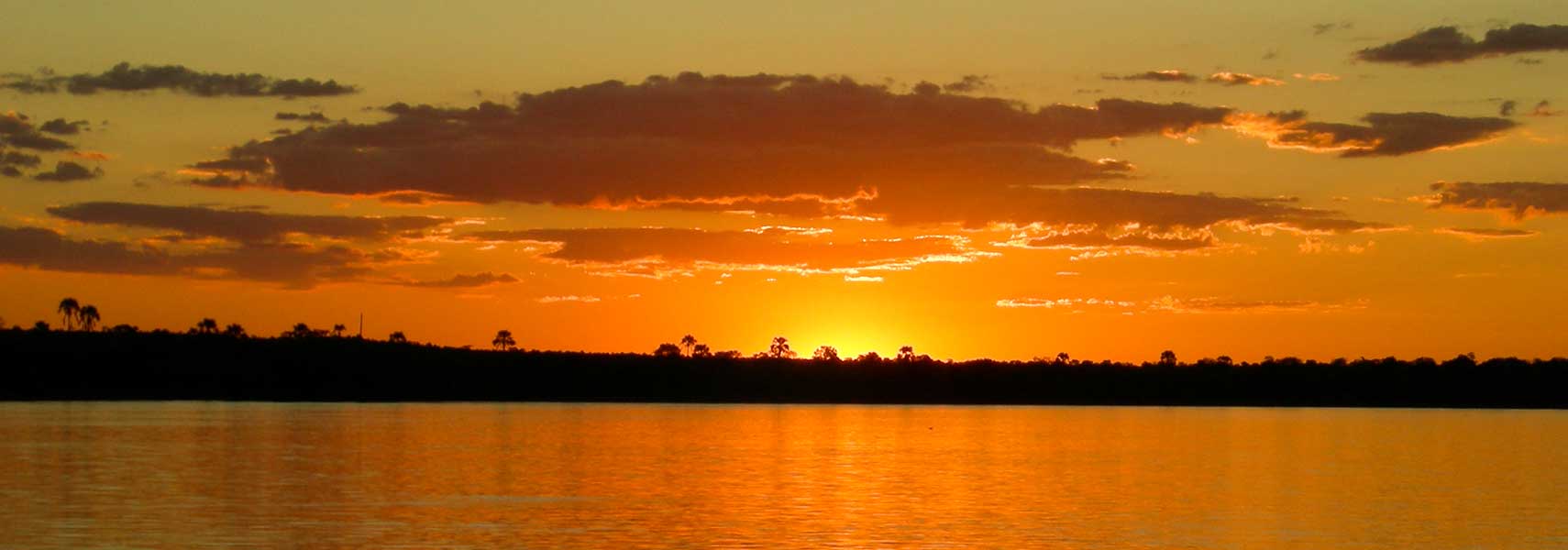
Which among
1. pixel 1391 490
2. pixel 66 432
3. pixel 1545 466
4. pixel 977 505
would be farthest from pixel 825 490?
pixel 66 432

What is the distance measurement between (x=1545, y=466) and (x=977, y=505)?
48.4 metres

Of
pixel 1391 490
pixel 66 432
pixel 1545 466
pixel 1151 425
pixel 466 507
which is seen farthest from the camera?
pixel 1151 425

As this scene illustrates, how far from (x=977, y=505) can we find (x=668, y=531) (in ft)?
52.1

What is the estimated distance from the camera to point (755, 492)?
233ft

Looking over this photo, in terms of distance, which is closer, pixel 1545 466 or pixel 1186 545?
pixel 1186 545

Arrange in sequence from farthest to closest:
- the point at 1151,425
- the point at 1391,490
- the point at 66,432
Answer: the point at 1151,425
the point at 66,432
the point at 1391,490

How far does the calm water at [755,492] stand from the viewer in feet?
173

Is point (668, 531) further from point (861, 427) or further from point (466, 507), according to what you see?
point (861, 427)

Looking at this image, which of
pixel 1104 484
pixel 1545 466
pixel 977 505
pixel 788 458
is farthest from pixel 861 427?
pixel 977 505

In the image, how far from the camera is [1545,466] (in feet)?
318

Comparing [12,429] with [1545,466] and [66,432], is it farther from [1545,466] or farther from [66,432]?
[1545,466]

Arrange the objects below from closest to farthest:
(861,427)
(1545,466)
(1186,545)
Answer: (1186,545) < (1545,466) < (861,427)

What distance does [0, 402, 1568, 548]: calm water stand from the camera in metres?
52.8

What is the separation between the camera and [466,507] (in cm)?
6153
